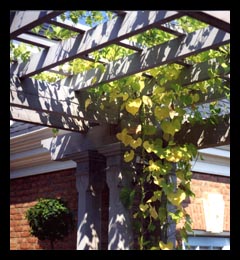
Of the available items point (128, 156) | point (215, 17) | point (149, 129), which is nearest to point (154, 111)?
point (149, 129)

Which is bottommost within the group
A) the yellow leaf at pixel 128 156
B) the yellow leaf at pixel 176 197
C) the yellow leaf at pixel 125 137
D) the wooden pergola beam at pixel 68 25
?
the yellow leaf at pixel 176 197

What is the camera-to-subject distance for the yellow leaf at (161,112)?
4.26 metres

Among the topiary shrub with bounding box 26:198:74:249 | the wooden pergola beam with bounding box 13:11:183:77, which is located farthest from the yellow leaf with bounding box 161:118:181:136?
the topiary shrub with bounding box 26:198:74:249

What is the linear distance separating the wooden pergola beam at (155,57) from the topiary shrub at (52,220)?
195cm

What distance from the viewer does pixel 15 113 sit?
4.58m

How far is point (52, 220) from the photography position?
6.06 m

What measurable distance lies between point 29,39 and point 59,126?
3.63 feet

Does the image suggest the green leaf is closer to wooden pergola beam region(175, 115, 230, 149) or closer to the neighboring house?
wooden pergola beam region(175, 115, 230, 149)

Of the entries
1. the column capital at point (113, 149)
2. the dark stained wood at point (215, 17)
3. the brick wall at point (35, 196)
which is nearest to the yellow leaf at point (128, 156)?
the column capital at point (113, 149)

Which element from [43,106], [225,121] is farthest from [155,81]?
[43,106]

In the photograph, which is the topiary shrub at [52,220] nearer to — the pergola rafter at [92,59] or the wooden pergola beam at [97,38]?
the pergola rafter at [92,59]

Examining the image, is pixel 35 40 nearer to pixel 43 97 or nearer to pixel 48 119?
pixel 43 97

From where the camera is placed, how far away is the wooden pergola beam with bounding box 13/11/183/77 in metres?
3.13
